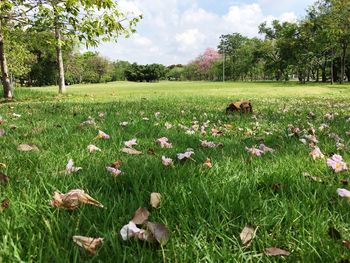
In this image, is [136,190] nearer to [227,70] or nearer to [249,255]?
[249,255]

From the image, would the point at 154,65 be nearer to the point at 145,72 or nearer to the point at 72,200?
the point at 145,72

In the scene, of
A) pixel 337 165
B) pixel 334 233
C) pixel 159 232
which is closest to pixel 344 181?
pixel 337 165

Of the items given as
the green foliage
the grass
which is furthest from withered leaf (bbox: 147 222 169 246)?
the green foliage

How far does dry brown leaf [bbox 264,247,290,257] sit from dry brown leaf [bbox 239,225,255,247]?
90 mm

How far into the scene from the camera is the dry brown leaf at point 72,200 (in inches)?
66.1

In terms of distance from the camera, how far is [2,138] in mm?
3848

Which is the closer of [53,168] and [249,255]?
[249,255]

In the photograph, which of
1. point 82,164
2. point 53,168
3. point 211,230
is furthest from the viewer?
point 82,164

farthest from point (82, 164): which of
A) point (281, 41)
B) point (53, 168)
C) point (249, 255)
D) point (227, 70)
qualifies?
point (227, 70)

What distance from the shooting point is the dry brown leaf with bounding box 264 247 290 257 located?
1347 millimetres

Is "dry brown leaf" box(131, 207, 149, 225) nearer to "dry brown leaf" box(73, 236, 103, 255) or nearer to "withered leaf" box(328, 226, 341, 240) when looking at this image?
"dry brown leaf" box(73, 236, 103, 255)

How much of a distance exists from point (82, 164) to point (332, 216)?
1.78m

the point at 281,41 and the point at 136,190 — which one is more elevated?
the point at 281,41

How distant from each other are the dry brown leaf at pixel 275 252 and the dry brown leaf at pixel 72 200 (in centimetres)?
79
